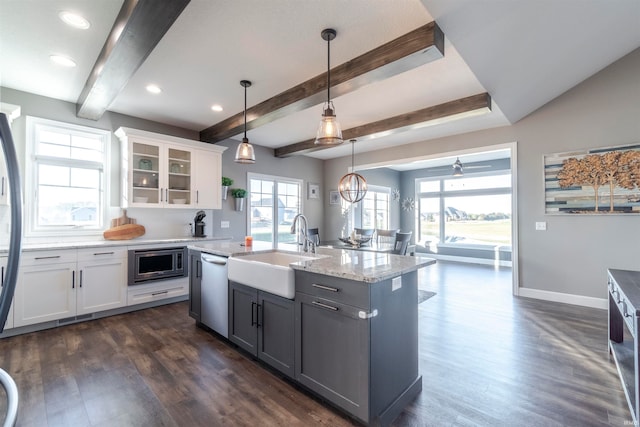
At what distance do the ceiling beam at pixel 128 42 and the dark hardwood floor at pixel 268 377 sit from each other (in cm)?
248

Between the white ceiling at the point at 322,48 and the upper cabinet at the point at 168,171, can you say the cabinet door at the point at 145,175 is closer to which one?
the upper cabinet at the point at 168,171

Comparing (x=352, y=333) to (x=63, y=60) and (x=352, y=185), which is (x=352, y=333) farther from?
(x=352, y=185)

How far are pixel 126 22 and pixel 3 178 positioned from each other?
237 cm

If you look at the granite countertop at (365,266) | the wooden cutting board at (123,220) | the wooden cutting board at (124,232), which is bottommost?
the granite countertop at (365,266)

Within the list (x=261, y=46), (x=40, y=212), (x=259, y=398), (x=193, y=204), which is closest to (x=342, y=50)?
(x=261, y=46)

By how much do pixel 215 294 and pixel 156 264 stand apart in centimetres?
150

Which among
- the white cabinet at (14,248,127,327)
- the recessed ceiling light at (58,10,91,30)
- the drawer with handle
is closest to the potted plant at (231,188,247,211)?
the white cabinet at (14,248,127,327)

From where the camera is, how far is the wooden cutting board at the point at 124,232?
3.83 m

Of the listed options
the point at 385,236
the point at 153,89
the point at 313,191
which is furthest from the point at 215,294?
the point at 313,191

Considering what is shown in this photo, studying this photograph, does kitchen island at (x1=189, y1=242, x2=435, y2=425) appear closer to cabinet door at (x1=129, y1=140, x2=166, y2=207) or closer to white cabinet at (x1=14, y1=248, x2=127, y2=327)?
white cabinet at (x1=14, y1=248, x2=127, y2=327)

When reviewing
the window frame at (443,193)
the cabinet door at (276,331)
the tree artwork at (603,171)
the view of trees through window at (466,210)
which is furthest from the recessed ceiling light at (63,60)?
the view of trees through window at (466,210)

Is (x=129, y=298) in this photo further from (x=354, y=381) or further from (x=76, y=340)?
(x=354, y=381)

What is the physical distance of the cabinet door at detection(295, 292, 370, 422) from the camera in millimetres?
1656

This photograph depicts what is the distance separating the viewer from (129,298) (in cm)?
368
